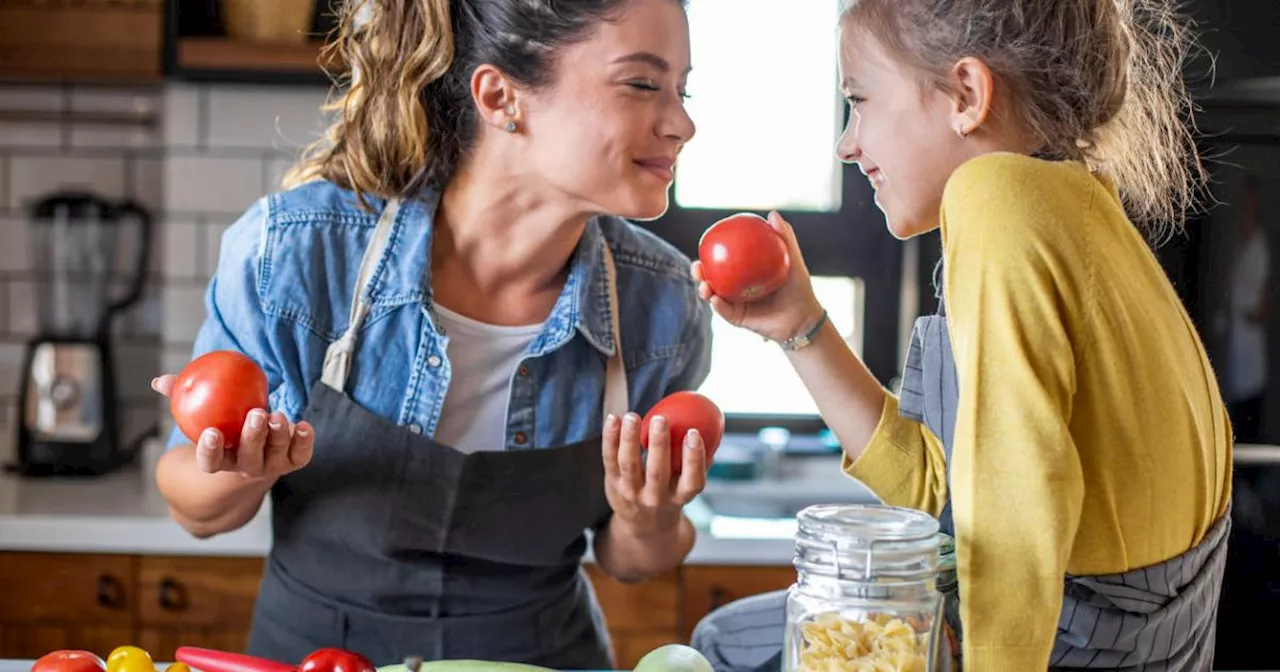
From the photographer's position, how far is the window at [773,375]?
275cm

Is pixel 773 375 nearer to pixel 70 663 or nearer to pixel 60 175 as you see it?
pixel 60 175

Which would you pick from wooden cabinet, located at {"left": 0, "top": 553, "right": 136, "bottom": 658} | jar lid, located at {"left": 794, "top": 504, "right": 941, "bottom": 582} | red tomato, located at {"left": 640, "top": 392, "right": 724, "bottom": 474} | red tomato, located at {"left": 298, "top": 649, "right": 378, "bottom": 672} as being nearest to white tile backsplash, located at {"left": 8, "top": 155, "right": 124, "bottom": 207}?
wooden cabinet, located at {"left": 0, "top": 553, "right": 136, "bottom": 658}

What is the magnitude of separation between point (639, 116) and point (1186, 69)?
80 centimetres

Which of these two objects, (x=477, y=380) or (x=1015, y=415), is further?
(x=477, y=380)

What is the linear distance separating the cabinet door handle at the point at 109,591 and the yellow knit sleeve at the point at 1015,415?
177 centimetres

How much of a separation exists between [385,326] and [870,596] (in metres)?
0.74

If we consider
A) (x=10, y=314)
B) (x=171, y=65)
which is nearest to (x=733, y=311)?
(x=171, y=65)

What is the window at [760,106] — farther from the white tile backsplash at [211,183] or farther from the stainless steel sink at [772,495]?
the white tile backsplash at [211,183]

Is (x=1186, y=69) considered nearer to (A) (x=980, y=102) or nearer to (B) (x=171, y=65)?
(A) (x=980, y=102)

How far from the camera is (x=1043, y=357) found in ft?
2.60

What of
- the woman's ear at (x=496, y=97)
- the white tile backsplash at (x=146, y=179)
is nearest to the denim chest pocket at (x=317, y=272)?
the woman's ear at (x=496, y=97)

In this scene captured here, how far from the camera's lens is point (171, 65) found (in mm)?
2410

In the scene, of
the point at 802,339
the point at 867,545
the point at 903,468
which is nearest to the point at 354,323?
the point at 802,339

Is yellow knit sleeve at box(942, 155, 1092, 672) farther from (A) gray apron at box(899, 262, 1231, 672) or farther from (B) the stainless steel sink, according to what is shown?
(B) the stainless steel sink
